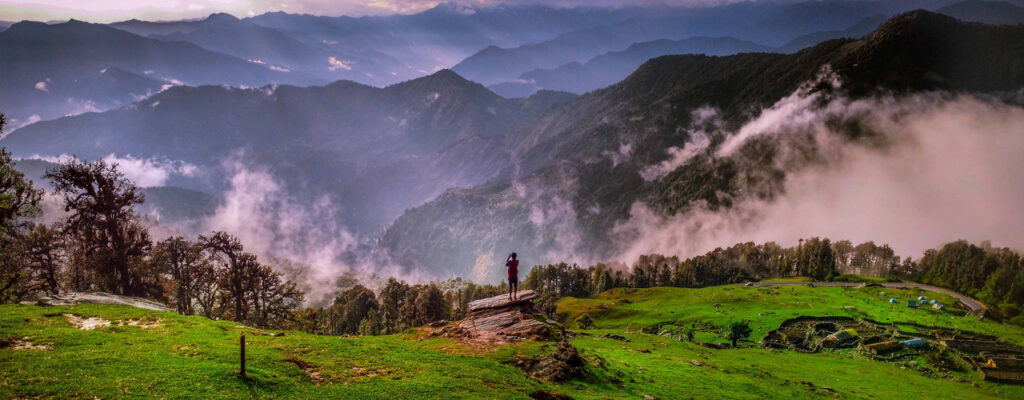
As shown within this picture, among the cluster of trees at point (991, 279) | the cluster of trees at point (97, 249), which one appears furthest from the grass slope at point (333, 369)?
the cluster of trees at point (991, 279)

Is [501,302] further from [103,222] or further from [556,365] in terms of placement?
[103,222]

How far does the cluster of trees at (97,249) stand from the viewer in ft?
180

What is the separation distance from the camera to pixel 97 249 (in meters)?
71.4

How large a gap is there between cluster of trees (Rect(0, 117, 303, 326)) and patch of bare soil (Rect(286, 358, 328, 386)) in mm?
39796

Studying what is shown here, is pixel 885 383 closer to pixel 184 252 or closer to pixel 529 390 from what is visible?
pixel 529 390

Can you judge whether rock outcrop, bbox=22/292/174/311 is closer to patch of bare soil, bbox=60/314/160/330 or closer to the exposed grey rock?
patch of bare soil, bbox=60/314/160/330

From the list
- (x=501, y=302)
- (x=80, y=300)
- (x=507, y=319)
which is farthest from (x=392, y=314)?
(x=80, y=300)

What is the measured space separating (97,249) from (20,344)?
55.9 meters

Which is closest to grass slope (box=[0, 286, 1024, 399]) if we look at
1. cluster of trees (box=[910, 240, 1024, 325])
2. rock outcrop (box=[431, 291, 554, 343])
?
rock outcrop (box=[431, 291, 554, 343])

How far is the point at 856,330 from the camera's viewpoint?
388ft

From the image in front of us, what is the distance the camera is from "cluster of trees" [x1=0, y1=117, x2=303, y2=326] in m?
54.8

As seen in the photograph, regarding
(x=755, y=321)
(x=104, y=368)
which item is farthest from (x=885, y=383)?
(x=104, y=368)

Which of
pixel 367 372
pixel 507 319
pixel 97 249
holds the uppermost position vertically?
pixel 97 249

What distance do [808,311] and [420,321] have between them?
117268mm
